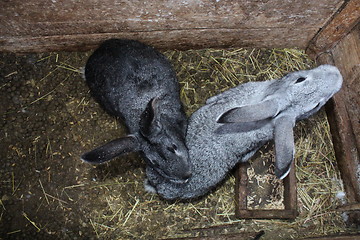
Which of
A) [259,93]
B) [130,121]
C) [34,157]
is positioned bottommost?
[34,157]

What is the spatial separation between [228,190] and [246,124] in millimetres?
1124

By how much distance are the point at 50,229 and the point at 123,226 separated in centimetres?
81

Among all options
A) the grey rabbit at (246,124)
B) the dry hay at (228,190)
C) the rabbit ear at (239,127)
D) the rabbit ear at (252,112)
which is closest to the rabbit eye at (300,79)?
the grey rabbit at (246,124)

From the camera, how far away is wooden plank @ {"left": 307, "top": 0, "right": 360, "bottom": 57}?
4.04 metres

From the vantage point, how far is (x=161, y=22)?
4.18 m

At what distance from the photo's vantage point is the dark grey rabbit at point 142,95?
11.6 ft

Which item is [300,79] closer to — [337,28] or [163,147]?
[337,28]

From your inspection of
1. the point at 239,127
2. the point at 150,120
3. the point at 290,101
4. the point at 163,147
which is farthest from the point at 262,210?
the point at 150,120

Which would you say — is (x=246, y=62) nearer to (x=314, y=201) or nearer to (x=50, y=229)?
(x=314, y=201)

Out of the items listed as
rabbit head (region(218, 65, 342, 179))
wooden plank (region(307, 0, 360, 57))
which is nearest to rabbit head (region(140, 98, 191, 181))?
rabbit head (region(218, 65, 342, 179))

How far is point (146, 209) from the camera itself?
4.41m

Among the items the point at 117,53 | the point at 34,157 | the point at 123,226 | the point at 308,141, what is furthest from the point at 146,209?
the point at 308,141

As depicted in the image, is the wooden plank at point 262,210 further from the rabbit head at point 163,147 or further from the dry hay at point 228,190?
the rabbit head at point 163,147

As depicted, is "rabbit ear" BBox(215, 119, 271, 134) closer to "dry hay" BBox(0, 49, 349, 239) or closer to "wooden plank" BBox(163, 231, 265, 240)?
"dry hay" BBox(0, 49, 349, 239)
